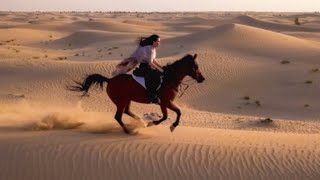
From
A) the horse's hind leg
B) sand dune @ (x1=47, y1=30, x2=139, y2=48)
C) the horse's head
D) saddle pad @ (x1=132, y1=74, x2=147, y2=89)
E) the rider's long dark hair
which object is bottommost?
sand dune @ (x1=47, y1=30, x2=139, y2=48)

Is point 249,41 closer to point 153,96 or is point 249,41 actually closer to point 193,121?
point 193,121

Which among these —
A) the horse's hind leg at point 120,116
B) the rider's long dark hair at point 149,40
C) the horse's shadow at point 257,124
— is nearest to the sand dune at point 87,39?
the horse's shadow at point 257,124

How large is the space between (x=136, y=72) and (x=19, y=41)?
43251 millimetres

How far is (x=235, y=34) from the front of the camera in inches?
1350

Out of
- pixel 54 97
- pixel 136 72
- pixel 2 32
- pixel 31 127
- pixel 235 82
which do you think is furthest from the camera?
pixel 2 32

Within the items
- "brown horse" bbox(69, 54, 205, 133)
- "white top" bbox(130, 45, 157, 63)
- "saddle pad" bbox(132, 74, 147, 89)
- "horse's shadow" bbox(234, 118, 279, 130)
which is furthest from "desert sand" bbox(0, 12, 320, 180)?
"white top" bbox(130, 45, 157, 63)

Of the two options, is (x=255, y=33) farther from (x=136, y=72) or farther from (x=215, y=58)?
(x=136, y=72)

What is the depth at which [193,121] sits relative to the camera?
16.9 metres

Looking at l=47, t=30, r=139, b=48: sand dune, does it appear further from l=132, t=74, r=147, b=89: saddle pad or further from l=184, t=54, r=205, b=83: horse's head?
l=184, t=54, r=205, b=83: horse's head

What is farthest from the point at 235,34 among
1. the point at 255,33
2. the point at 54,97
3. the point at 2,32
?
the point at 2,32

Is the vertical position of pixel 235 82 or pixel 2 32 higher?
pixel 235 82

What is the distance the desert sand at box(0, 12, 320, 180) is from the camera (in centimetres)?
980

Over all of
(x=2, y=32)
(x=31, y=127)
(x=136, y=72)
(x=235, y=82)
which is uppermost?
(x=136, y=72)

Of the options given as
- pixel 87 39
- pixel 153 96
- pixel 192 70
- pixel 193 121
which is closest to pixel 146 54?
pixel 153 96
